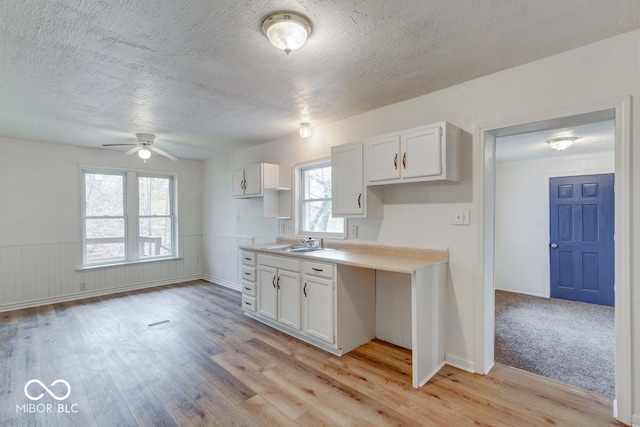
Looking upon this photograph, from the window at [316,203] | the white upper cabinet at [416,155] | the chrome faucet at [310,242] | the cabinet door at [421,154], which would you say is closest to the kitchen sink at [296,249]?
the chrome faucet at [310,242]

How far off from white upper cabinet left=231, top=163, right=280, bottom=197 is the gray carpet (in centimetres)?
334

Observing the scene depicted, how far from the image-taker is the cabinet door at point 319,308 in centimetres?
295

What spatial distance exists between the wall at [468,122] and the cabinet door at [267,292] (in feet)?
3.81

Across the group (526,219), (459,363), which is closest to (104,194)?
(459,363)

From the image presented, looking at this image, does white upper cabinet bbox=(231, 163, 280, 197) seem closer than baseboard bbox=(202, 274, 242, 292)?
Yes

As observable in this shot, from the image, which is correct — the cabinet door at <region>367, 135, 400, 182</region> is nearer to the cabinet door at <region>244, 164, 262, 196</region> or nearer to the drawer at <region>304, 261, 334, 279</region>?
the drawer at <region>304, 261, 334, 279</region>

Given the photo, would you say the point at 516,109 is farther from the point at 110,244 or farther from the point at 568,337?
the point at 110,244

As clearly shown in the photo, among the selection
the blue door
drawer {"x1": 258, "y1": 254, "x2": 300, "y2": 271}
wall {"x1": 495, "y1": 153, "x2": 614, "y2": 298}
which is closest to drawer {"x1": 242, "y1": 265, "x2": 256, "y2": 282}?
drawer {"x1": 258, "y1": 254, "x2": 300, "y2": 271}

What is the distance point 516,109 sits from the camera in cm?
241

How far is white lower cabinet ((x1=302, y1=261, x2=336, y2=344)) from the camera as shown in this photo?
116 inches

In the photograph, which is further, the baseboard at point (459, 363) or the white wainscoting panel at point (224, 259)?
the white wainscoting panel at point (224, 259)

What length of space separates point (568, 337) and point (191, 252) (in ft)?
19.8
